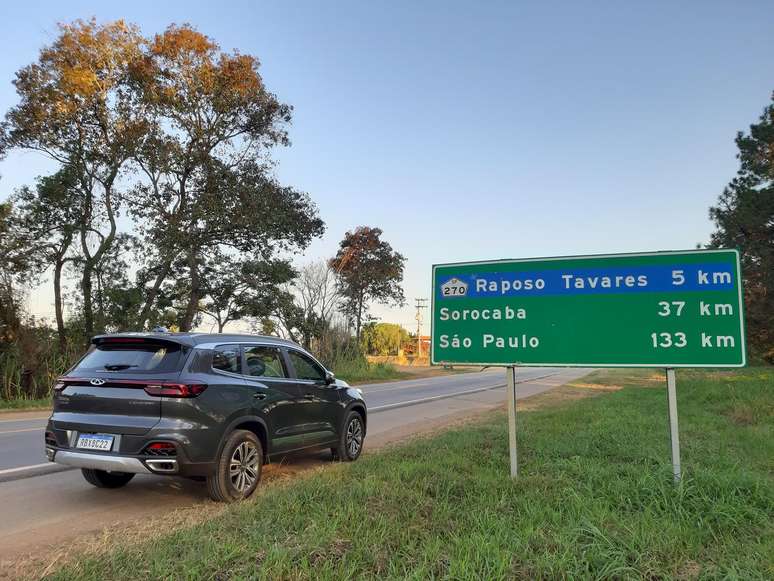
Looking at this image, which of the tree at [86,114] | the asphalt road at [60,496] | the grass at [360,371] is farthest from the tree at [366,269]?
the asphalt road at [60,496]

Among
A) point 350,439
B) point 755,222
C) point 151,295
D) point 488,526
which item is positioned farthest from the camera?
point 755,222

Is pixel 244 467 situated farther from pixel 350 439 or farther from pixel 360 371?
pixel 360 371

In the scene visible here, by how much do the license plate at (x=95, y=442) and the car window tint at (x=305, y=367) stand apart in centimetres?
235

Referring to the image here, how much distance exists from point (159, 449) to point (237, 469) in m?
0.92

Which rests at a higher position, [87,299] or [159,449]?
[87,299]

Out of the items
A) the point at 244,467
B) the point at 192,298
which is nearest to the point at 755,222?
the point at 192,298

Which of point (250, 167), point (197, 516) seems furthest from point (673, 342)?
point (250, 167)

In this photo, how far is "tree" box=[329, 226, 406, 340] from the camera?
4488cm

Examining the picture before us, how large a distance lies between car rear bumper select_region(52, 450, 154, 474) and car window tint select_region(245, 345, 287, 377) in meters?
1.47

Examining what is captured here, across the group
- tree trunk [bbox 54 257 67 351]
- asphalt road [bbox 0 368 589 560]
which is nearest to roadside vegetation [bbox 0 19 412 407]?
tree trunk [bbox 54 257 67 351]

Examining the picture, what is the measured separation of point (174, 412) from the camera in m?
5.18

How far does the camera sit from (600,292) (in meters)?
6.30

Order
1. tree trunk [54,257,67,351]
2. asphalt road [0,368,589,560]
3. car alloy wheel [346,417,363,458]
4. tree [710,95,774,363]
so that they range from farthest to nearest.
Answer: tree [710,95,774,363]
tree trunk [54,257,67,351]
car alloy wheel [346,417,363,458]
asphalt road [0,368,589,560]

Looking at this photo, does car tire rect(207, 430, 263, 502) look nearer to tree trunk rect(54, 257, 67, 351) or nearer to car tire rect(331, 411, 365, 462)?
car tire rect(331, 411, 365, 462)
